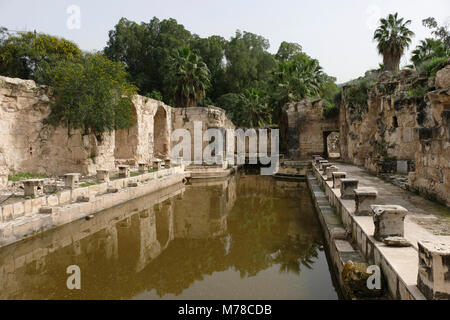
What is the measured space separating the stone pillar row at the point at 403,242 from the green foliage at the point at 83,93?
358 inches

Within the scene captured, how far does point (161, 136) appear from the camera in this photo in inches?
845

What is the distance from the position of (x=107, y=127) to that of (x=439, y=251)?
1232 centimetres

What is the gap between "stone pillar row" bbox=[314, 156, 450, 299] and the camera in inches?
103

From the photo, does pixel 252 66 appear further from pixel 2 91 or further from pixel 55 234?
pixel 55 234

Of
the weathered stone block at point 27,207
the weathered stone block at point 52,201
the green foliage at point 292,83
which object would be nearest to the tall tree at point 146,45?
the green foliage at point 292,83

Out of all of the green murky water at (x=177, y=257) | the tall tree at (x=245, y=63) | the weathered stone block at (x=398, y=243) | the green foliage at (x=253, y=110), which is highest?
the tall tree at (x=245, y=63)

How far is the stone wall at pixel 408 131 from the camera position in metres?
6.36

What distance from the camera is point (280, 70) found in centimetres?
2528

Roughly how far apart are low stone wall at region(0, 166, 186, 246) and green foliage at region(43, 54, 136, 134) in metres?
2.75

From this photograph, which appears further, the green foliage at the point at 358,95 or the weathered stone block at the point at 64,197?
the green foliage at the point at 358,95

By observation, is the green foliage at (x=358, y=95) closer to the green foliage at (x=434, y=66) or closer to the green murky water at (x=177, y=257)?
the green foliage at (x=434, y=66)

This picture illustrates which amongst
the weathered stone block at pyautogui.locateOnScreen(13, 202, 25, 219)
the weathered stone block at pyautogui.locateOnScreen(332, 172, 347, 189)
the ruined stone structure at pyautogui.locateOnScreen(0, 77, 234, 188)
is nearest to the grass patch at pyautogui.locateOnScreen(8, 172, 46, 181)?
the ruined stone structure at pyautogui.locateOnScreen(0, 77, 234, 188)

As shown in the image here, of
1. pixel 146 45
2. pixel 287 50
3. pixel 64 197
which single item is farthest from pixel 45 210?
pixel 287 50

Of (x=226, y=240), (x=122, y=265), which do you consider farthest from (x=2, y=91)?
(x=226, y=240)
